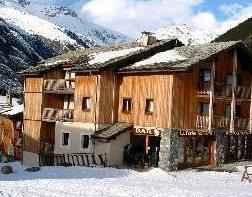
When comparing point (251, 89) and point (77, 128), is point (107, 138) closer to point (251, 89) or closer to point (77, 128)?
point (77, 128)

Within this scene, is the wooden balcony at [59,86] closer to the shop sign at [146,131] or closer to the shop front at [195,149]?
the shop sign at [146,131]

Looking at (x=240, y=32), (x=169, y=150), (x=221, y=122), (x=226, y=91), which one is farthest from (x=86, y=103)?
(x=240, y=32)

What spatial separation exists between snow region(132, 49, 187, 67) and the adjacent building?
0.07 meters

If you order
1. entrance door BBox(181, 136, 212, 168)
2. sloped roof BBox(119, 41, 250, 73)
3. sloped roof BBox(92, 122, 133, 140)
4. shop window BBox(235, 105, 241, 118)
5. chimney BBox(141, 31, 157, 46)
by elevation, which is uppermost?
chimney BBox(141, 31, 157, 46)

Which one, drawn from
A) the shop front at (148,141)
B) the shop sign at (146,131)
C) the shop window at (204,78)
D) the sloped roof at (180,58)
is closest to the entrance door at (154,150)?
the shop front at (148,141)

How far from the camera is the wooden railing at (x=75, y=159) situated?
4341 cm

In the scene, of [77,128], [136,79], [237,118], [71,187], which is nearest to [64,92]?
[77,128]

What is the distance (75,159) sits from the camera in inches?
1848

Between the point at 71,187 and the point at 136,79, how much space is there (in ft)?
55.7

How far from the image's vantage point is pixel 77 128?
47.8 metres

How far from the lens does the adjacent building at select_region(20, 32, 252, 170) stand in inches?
1626

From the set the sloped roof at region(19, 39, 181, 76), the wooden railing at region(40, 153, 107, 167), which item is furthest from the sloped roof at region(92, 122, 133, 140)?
the sloped roof at region(19, 39, 181, 76)

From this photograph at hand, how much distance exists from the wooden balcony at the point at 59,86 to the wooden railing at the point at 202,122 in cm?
1361

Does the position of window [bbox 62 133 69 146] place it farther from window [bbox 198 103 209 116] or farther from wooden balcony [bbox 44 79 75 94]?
window [bbox 198 103 209 116]
